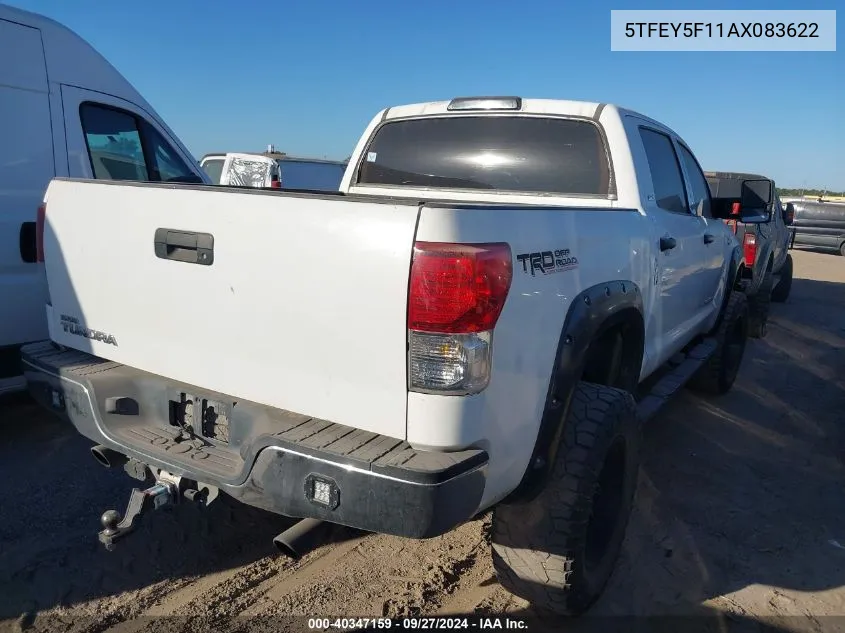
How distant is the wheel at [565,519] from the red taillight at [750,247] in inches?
245

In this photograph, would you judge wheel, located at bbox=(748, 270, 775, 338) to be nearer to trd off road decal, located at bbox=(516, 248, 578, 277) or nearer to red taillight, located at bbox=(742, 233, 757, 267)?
red taillight, located at bbox=(742, 233, 757, 267)

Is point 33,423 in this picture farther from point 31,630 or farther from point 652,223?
point 652,223

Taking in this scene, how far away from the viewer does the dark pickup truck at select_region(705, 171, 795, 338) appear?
25.0 feet

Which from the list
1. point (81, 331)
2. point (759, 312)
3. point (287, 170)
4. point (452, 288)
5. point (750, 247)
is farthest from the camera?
point (287, 170)

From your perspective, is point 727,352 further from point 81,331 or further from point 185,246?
point 81,331

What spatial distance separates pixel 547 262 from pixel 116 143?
3855 millimetres

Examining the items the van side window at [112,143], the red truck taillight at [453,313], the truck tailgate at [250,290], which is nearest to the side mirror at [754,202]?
the red truck taillight at [453,313]

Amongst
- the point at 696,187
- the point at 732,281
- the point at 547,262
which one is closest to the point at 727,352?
the point at 732,281

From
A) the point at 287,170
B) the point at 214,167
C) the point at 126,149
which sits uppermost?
the point at 214,167

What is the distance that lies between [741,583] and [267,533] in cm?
224

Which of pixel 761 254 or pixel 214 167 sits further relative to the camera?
pixel 214 167

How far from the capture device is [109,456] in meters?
2.67

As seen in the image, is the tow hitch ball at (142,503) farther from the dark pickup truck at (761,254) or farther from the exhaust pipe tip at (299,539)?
the dark pickup truck at (761,254)

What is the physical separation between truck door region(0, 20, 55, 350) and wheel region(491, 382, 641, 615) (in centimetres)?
309
